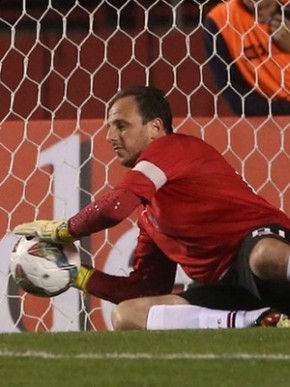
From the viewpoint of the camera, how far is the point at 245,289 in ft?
15.3

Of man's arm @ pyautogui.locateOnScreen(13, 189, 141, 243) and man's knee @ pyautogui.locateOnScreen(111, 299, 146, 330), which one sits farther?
man's knee @ pyautogui.locateOnScreen(111, 299, 146, 330)

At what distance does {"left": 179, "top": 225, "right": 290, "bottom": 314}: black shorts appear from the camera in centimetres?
449

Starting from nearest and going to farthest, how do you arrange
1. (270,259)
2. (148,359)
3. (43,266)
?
(148,359) → (270,259) → (43,266)

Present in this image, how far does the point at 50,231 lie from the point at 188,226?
1.41 ft

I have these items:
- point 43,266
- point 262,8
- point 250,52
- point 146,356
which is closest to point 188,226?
point 43,266

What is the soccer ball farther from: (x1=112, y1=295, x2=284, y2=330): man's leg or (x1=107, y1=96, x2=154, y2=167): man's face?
(x1=107, y1=96, x2=154, y2=167): man's face

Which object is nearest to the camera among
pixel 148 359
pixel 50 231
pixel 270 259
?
pixel 148 359

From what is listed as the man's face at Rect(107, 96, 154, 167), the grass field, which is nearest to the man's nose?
the man's face at Rect(107, 96, 154, 167)

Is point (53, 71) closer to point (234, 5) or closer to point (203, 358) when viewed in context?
point (234, 5)

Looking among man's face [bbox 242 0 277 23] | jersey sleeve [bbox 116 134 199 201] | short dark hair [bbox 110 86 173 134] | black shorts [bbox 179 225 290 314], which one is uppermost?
man's face [bbox 242 0 277 23]

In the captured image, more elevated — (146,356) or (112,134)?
(112,134)

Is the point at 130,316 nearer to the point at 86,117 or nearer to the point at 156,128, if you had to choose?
the point at 156,128

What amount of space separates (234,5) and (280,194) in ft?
2.91

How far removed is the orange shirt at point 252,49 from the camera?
18.6ft
